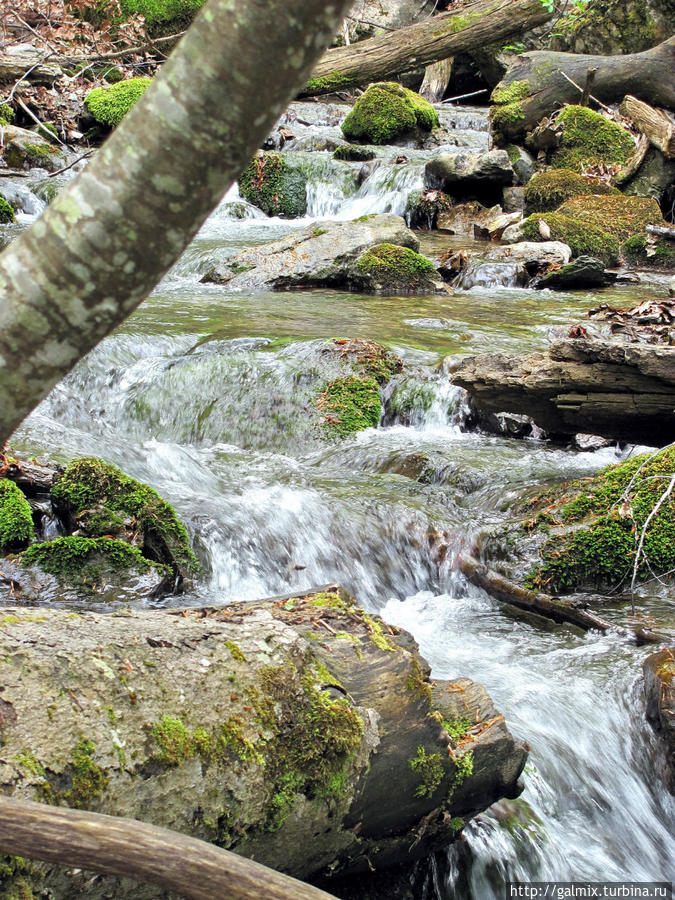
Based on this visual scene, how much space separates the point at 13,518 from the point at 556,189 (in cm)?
1300

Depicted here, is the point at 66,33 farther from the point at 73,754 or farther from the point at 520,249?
the point at 73,754

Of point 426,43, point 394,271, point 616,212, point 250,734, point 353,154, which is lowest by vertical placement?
point 250,734

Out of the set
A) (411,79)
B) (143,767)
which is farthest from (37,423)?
(411,79)

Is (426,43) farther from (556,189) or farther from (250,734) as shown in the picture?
(250,734)

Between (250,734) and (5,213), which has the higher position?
(5,213)

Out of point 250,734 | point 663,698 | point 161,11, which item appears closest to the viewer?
point 250,734

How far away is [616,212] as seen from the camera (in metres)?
13.9

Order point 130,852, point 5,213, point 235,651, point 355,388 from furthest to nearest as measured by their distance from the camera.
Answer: point 5,213, point 355,388, point 235,651, point 130,852

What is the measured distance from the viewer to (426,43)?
→ 19594 millimetres

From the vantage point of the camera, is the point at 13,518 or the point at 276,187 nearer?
the point at 13,518

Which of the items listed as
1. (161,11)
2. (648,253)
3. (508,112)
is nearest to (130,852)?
(648,253)

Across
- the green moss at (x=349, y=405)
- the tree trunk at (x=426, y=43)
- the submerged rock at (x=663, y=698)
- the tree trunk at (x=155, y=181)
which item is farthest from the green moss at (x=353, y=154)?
the tree trunk at (x=155, y=181)

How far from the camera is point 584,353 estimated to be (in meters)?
5.27

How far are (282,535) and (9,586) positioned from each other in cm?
183
